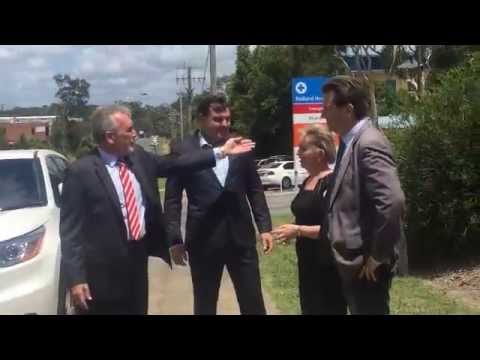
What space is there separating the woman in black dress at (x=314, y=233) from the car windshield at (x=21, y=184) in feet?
8.48

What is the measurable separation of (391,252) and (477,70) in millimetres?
5662

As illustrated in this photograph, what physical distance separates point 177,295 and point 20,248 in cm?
281

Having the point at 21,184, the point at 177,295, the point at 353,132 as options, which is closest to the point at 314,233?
the point at 353,132

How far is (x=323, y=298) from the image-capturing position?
396 cm

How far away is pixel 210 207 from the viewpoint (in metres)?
4.29

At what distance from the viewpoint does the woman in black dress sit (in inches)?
153

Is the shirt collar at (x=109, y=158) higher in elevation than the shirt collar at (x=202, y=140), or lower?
lower

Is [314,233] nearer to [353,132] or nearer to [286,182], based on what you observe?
[353,132]

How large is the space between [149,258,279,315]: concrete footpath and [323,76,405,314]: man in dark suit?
2.88 meters

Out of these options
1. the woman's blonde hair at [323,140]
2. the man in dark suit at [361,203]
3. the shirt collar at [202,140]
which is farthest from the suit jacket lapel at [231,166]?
the man in dark suit at [361,203]

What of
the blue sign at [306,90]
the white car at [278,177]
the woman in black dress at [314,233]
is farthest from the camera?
the white car at [278,177]

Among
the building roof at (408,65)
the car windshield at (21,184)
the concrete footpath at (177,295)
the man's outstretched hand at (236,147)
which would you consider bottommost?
the concrete footpath at (177,295)

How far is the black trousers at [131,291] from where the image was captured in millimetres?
3945

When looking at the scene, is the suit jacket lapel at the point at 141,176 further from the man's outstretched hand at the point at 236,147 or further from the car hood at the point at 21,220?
the car hood at the point at 21,220
